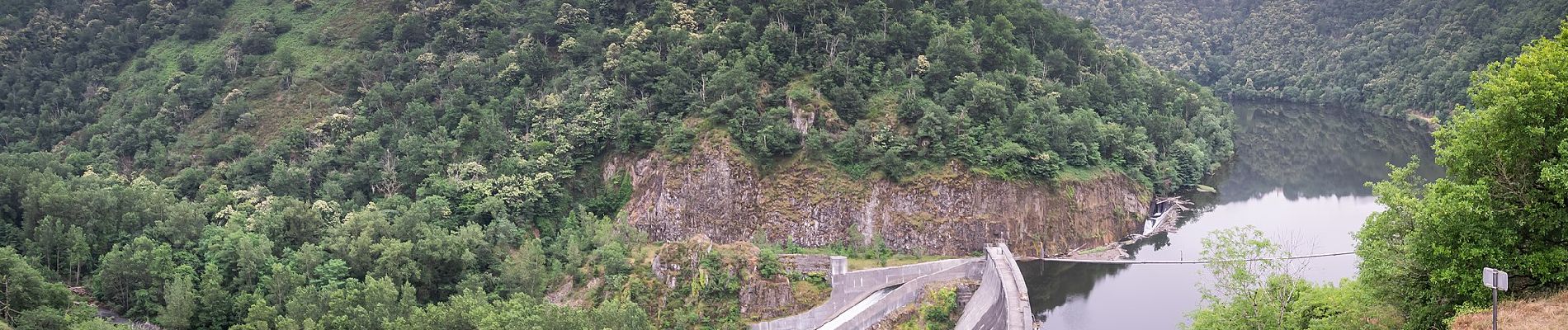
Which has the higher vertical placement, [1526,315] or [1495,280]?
[1495,280]

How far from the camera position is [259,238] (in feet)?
154

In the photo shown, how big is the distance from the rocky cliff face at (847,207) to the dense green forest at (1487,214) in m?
23.8

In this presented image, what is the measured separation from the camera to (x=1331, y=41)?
104m

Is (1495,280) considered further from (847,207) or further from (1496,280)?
(847,207)

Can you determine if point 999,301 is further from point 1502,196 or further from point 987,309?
point 1502,196

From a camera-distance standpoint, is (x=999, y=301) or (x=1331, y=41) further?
(x=1331, y=41)

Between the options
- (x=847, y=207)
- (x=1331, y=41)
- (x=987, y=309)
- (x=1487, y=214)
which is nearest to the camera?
(x=1487, y=214)

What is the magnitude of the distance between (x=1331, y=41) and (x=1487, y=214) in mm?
89403

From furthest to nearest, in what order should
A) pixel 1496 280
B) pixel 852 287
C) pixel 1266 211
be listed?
pixel 1266 211 < pixel 852 287 < pixel 1496 280

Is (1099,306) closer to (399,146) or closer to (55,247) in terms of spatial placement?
(399,146)

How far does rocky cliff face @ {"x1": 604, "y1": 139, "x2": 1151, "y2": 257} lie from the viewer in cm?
4888

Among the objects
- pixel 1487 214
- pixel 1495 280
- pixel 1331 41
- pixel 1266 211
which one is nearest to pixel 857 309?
pixel 1487 214

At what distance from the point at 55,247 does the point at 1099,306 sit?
1571 inches

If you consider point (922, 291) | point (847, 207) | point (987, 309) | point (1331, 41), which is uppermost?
point (1331, 41)
